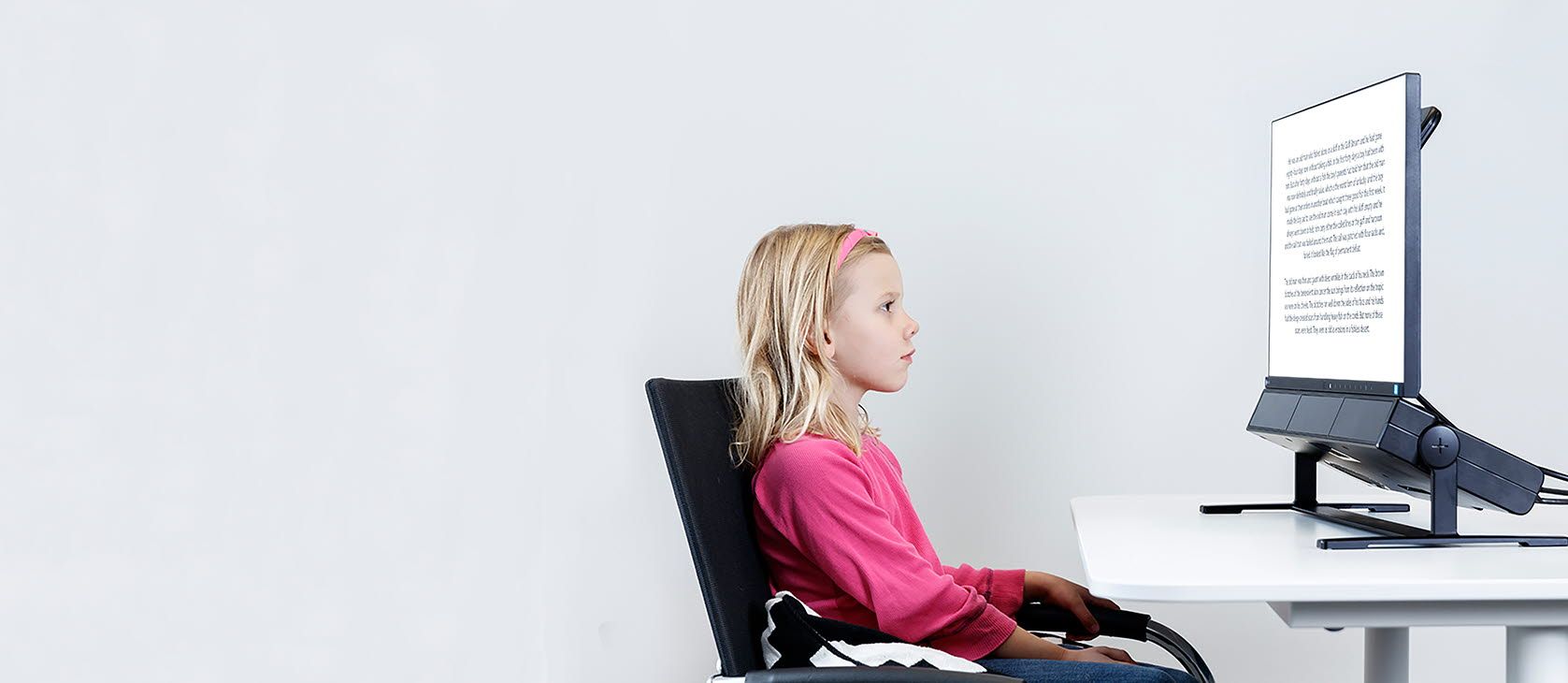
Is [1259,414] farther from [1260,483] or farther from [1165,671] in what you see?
[1260,483]

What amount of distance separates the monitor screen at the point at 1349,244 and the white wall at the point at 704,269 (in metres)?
0.62

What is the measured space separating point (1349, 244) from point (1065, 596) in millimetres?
514

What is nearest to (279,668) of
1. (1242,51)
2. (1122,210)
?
(1122,210)

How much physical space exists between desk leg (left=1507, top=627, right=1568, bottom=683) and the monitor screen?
0.24 metres

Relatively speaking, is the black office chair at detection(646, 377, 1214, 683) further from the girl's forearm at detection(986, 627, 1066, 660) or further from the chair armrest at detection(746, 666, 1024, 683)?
the girl's forearm at detection(986, 627, 1066, 660)

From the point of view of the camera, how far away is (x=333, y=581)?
6.11 feet

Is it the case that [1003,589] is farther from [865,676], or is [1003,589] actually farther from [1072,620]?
[865,676]

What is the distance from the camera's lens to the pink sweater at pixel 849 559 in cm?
128

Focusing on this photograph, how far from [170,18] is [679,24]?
81cm

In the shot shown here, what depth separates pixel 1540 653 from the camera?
1054mm

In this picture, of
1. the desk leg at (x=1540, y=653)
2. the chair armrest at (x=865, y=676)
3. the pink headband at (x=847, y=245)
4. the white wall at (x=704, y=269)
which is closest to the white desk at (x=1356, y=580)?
the desk leg at (x=1540, y=653)

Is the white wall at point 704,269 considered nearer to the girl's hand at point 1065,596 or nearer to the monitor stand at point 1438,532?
the girl's hand at point 1065,596

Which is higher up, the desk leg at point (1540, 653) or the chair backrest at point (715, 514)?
the chair backrest at point (715, 514)

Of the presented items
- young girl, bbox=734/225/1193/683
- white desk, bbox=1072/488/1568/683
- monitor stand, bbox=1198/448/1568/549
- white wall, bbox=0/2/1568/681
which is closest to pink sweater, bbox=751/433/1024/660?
young girl, bbox=734/225/1193/683
